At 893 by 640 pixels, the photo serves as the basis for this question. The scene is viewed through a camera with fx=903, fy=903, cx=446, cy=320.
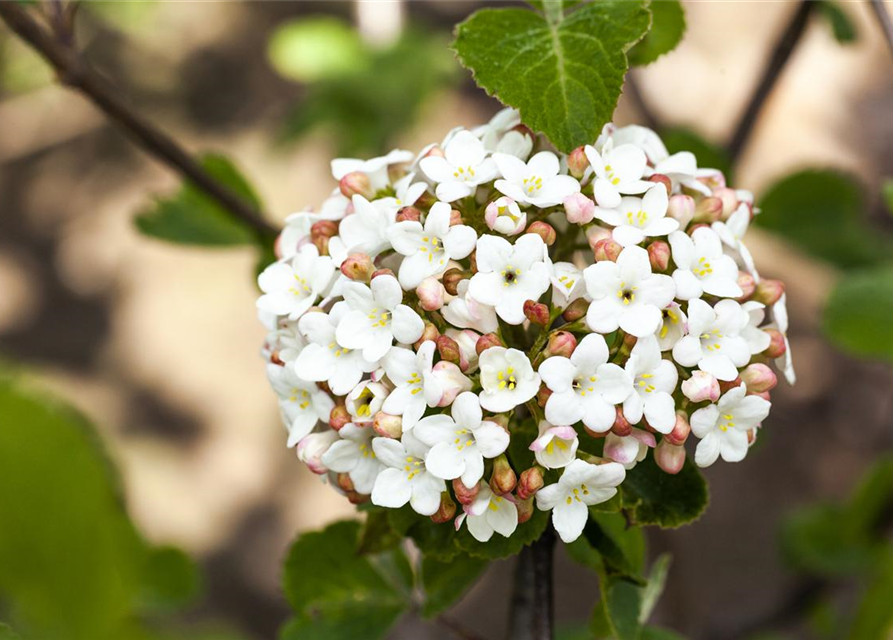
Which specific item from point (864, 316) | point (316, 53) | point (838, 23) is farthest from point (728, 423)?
point (316, 53)

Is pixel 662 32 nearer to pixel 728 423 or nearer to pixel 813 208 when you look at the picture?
pixel 728 423

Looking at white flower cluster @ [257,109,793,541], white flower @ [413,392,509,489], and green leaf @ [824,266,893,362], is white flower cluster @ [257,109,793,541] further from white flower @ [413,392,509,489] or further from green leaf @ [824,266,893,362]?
green leaf @ [824,266,893,362]

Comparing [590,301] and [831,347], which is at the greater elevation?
[590,301]

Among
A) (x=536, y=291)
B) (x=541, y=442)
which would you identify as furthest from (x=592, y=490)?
(x=536, y=291)

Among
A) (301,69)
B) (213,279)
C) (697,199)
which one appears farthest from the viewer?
(213,279)

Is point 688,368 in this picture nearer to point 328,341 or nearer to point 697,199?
point 697,199
